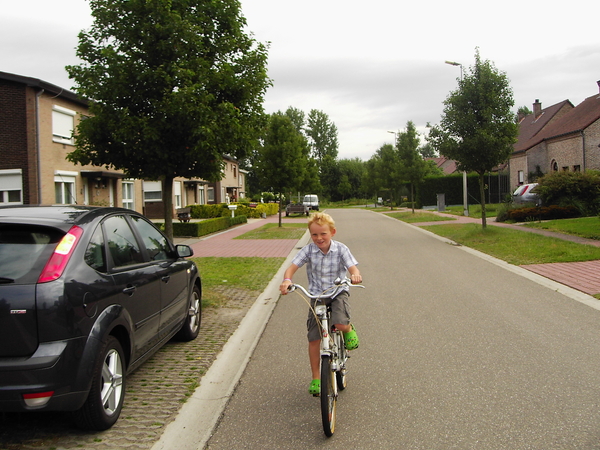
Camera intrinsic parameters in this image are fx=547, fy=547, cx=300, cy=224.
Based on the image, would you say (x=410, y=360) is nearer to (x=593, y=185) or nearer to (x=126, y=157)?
(x=126, y=157)

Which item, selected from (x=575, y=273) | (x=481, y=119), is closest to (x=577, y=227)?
(x=481, y=119)

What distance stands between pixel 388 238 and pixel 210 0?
13.1 m

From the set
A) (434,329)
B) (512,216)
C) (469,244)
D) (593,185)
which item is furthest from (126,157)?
(593,185)

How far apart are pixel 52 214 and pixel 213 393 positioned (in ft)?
6.29

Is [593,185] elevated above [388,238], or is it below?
above

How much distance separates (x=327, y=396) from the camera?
138 inches

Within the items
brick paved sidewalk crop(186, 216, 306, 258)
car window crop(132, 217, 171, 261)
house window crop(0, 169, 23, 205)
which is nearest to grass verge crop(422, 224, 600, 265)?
brick paved sidewalk crop(186, 216, 306, 258)

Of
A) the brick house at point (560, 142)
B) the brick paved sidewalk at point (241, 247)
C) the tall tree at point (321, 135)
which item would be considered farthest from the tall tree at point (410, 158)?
the tall tree at point (321, 135)

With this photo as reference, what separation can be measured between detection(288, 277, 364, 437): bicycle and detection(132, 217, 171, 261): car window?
72.2 inches

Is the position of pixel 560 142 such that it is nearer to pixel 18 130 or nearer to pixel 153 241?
pixel 18 130

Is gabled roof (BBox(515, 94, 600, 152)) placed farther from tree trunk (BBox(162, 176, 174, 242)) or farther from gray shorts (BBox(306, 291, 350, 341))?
gray shorts (BBox(306, 291, 350, 341))

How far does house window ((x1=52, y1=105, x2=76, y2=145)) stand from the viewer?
72.3ft

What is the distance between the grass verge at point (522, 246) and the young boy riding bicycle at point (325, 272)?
30.4 feet

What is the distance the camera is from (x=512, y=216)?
24266mm
